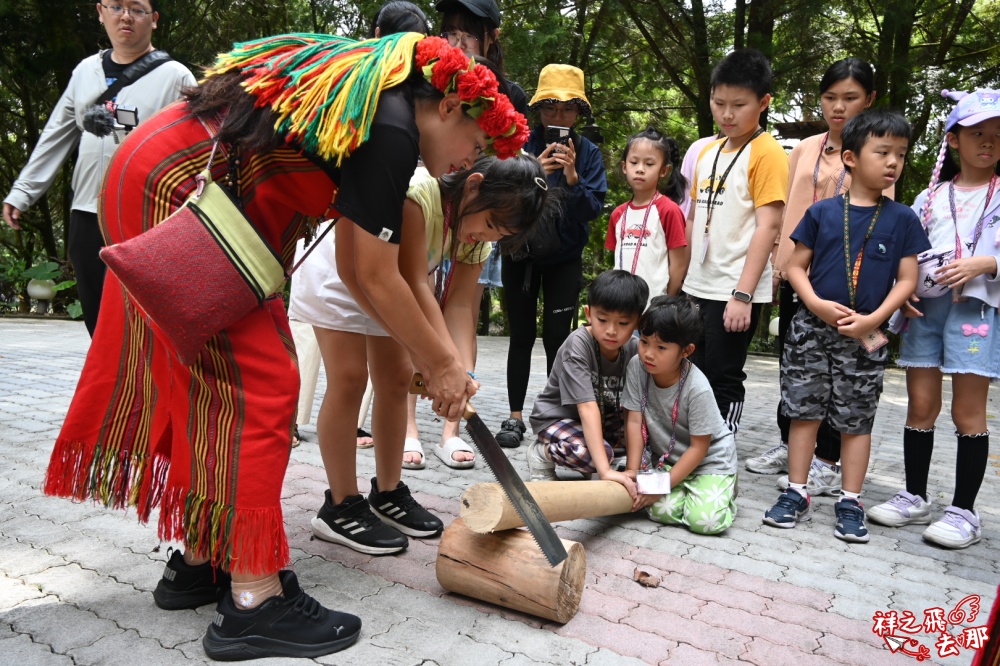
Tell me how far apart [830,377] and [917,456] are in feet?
1.71

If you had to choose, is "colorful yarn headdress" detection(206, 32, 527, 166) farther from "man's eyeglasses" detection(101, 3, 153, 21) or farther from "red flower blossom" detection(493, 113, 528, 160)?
"man's eyeglasses" detection(101, 3, 153, 21)

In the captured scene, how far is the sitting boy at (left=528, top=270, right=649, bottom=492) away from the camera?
3441 mm

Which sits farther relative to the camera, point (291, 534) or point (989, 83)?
point (989, 83)

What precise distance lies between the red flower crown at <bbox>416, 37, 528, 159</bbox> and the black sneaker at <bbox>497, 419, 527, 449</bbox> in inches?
104

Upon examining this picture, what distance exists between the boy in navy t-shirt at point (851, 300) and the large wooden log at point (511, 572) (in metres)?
1.38

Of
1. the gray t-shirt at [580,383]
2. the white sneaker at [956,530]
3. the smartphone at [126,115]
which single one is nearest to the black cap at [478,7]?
the smartphone at [126,115]

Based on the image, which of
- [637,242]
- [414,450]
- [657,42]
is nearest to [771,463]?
[637,242]

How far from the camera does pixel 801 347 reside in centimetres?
348

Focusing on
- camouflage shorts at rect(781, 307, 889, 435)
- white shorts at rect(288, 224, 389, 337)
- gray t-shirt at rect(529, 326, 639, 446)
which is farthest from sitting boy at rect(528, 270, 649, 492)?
white shorts at rect(288, 224, 389, 337)

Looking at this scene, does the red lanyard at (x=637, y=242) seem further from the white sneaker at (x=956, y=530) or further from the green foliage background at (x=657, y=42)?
the green foliage background at (x=657, y=42)

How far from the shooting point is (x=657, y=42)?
36.8 ft

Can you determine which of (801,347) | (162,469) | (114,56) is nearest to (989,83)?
(801,347)

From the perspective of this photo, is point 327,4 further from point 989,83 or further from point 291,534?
point 291,534

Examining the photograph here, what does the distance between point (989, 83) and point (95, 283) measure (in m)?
10.0
